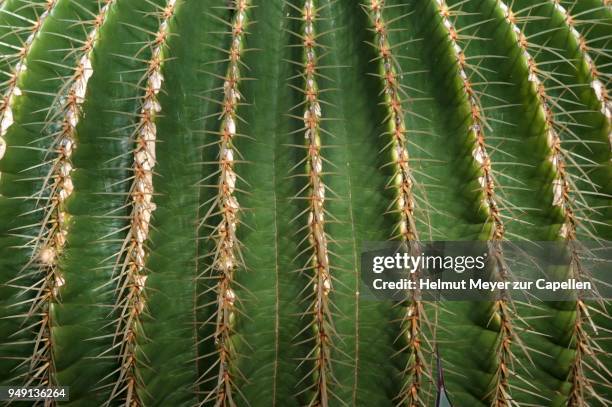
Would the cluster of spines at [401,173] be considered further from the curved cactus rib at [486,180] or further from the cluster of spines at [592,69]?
the cluster of spines at [592,69]

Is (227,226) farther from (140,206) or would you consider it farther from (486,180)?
(486,180)

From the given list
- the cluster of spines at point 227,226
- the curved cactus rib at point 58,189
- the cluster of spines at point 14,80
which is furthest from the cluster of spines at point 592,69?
the cluster of spines at point 14,80

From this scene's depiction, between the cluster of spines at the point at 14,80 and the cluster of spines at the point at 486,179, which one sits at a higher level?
the cluster of spines at the point at 14,80

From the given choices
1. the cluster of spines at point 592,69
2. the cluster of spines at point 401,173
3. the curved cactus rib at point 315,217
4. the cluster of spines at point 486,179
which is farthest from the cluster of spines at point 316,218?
the cluster of spines at point 592,69

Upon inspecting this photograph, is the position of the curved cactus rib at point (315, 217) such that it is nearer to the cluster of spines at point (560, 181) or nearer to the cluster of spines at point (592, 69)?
the cluster of spines at point (560, 181)

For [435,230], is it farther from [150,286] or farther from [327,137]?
[150,286]

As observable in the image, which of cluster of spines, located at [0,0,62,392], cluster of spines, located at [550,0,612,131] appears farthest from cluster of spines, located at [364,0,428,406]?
cluster of spines, located at [0,0,62,392]

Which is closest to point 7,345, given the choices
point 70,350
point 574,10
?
point 70,350
